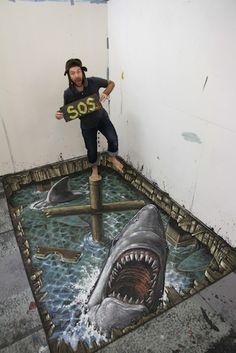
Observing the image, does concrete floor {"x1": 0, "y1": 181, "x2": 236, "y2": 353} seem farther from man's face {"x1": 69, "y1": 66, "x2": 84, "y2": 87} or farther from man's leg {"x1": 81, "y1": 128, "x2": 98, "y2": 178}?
man's face {"x1": 69, "y1": 66, "x2": 84, "y2": 87}

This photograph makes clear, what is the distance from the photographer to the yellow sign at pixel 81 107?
2916mm

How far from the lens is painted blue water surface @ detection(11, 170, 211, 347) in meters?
2.22

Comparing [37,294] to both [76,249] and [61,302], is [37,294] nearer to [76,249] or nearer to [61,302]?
[61,302]

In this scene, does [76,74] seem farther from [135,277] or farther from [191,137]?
[135,277]

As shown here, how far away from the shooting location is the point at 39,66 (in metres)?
3.51

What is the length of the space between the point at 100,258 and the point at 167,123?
1.81 meters

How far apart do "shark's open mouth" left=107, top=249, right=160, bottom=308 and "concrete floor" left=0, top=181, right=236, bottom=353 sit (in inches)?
10.3

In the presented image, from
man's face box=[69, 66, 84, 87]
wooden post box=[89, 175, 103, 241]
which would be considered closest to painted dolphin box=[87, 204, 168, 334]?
A: wooden post box=[89, 175, 103, 241]

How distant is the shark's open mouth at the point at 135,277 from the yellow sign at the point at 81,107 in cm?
166

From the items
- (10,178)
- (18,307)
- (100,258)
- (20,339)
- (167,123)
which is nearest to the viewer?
(20,339)

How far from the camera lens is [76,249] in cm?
288

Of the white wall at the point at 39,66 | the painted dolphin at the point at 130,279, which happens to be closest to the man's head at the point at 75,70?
the white wall at the point at 39,66

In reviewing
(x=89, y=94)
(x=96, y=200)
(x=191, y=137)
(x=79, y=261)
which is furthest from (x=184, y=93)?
(x=79, y=261)

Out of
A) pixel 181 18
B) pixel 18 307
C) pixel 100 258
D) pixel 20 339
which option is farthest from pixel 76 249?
pixel 181 18
